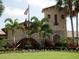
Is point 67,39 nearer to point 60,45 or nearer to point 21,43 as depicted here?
point 60,45

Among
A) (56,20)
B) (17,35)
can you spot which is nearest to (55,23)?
(56,20)

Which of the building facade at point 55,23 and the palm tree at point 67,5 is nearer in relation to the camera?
the palm tree at point 67,5

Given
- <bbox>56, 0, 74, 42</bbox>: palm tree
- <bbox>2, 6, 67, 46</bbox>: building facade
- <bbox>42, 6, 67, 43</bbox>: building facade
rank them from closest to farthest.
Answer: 1. <bbox>56, 0, 74, 42</bbox>: palm tree
2. <bbox>2, 6, 67, 46</bbox>: building facade
3. <bbox>42, 6, 67, 43</bbox>: building facade

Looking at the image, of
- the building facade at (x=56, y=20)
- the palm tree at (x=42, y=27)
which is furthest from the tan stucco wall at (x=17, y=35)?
the building facade at (x=56, y=20)

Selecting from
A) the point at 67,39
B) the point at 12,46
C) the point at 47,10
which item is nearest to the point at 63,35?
the point at 67,39

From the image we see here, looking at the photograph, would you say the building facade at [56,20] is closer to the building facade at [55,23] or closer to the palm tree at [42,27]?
the building facade at [55,23]

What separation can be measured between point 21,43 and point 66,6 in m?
11.2

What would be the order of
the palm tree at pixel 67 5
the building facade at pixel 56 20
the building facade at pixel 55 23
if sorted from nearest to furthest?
the palm tree at pixel 67 5
the building facade at pixel 55 23
the building facade at pixel 56 20

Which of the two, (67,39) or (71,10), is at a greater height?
(71,10)

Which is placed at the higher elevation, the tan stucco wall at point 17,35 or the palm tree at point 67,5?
the palm tree at point 67,5

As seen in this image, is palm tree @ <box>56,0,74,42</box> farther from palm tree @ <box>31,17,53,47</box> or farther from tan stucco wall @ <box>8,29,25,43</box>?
tan stucco wall @ <box>8,29,25,43</box>

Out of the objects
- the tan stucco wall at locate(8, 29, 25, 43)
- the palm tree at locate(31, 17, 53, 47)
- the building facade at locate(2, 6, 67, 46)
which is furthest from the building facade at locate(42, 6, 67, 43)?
the tan stucco wall at locate(8, 29, 25, 43)

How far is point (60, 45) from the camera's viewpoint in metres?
63.5

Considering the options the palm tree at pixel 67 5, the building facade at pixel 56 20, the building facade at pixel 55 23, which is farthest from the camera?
the building facade at pixel 56 20
